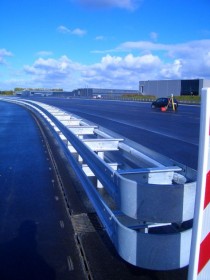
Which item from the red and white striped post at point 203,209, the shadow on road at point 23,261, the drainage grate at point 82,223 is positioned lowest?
the shadow on road at point 23,261

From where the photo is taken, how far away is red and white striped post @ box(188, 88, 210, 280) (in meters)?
2.54

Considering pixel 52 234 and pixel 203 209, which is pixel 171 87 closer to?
pixel 52 234

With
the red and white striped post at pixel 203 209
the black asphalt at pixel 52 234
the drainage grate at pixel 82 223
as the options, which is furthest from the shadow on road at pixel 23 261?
the red and white striped post at pixel 203 209

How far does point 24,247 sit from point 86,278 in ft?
3.70

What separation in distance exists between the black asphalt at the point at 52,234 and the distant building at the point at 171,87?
90.7m

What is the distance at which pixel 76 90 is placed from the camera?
6068 inches

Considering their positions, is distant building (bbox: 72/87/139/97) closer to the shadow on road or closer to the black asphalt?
the black asphalt

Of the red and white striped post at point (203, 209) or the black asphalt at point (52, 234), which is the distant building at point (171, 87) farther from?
the red and white striped post at point (203, 209)

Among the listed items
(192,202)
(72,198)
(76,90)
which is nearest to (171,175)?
(192,202)

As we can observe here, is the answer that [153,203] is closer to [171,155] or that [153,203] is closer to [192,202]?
[192,202]

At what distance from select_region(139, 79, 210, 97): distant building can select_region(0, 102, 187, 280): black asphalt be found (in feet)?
298

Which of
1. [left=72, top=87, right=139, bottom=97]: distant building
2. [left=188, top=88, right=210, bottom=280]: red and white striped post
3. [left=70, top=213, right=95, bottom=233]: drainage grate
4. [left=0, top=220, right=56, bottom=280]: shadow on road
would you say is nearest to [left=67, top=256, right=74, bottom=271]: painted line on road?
[left=0, top=220, right=56, bottom=280]: shadow on road

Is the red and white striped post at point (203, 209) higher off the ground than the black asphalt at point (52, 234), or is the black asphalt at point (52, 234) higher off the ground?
the red and white striped post at point (203, 209)

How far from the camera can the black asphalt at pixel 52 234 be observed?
13.8 ft
